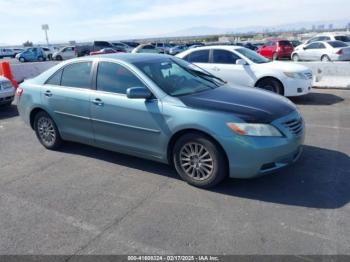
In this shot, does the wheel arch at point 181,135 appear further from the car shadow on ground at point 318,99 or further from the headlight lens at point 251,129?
the car shadow on ground at point 318,99

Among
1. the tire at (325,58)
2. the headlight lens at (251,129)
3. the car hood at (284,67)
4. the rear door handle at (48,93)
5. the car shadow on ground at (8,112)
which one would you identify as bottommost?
the car shadow on ground at (8,112)

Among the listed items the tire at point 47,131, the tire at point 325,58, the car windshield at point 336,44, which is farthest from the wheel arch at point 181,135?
the car windshield at point 336,44

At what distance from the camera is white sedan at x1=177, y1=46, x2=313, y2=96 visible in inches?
342

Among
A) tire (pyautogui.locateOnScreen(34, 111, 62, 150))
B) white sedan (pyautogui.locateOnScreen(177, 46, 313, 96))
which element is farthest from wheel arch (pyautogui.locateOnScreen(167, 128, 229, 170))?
white sedan (pyautogui.locateOnScreen(177, 46, 313, 96))

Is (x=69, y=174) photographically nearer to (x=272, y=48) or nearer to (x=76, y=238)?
(x=76, y=238)

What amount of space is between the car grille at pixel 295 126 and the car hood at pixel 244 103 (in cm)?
12

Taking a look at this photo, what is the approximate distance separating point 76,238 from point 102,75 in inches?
95.2

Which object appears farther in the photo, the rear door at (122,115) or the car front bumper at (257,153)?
the rear door at (122,115)

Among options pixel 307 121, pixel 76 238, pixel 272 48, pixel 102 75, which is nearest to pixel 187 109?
pixel 102 75

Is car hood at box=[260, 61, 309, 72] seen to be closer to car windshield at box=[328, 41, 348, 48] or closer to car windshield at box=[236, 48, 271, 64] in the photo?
car windshield at box=[236, 48, 271, 64]

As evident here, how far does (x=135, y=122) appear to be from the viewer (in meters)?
4.34

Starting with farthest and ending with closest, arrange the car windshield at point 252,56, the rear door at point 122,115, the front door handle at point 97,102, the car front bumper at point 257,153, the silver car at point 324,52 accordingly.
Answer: the silver car at point 324,52
the car windshield at point 252,56
the front door handle at point 97,102
the rear door at point 122,115
the car front bumper at point 257,153

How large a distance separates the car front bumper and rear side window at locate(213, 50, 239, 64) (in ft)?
18.9

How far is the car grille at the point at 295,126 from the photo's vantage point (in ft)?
13.0
